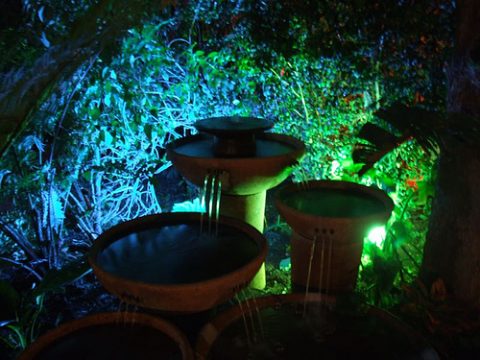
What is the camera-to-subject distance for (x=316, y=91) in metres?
4.00

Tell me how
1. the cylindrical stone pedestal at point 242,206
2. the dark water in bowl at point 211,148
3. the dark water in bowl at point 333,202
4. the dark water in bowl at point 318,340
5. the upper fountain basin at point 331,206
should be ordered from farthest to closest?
the cylindrical stone pedestal at point 242,206
the dark water in bowl at point 211,148
the dark water in bowl at point 333,202
the upper fountain basin at point 331,206
the dark water in bowl at point 318,340

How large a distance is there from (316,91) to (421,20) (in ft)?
3.82

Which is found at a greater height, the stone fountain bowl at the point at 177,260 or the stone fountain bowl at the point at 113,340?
the stone fountain bowl at the point at 177,260

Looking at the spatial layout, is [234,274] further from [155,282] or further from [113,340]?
[113,340]

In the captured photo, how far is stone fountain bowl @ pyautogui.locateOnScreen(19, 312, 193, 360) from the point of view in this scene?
193 centimetres

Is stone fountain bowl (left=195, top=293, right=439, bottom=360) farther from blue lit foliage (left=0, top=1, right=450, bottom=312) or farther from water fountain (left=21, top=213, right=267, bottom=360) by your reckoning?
blue lit foliage (left=0, top=1, right=450, bottom=312)

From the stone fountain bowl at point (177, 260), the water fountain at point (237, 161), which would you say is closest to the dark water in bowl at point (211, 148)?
the water fountain at point (237, 161)

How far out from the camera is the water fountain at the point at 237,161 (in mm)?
2684

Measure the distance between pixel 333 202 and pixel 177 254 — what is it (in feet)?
4.28

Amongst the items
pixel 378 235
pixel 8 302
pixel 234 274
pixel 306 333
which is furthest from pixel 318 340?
pixel 8 302

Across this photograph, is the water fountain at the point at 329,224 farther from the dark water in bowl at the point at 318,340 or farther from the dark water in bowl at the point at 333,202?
→ the dark water in bowl at the point at 318,340

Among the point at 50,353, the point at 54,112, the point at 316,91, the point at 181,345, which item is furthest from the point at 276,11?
the point at 50,353

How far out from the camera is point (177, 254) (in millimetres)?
2346

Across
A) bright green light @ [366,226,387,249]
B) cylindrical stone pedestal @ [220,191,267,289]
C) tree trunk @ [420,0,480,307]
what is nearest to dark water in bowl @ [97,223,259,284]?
cylindrical stone pedestal @ [220,191,267,289]
